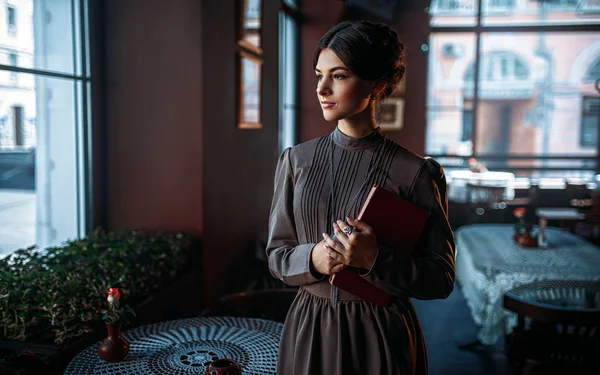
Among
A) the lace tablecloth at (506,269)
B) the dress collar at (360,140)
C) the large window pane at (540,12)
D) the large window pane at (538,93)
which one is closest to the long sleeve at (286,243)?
the dress collar at (360,140)

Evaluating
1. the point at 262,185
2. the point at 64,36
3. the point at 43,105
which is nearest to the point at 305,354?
the point at 43,105

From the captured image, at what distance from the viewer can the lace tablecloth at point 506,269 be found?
3.33 meters

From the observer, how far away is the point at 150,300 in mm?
2438

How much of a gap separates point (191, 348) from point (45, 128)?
4.48 feet

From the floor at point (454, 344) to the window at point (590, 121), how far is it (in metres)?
4.31

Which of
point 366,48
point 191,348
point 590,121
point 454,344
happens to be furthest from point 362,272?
point 590,121

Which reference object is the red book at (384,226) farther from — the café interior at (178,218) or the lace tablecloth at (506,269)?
the lace tablecloth at (506,269)

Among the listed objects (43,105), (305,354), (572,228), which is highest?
(43,105)

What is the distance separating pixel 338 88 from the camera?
1230mm

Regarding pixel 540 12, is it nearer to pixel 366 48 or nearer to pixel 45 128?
pixel 45 128

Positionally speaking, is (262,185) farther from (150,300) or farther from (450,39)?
(450,39)

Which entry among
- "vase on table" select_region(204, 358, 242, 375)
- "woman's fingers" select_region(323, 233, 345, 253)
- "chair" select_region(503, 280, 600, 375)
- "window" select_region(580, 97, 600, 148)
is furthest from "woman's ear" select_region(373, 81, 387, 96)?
"window" select_region(580, 97, 600, 148)

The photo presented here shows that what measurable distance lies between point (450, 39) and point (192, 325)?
7096 mm

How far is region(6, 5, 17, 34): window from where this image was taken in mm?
2346
